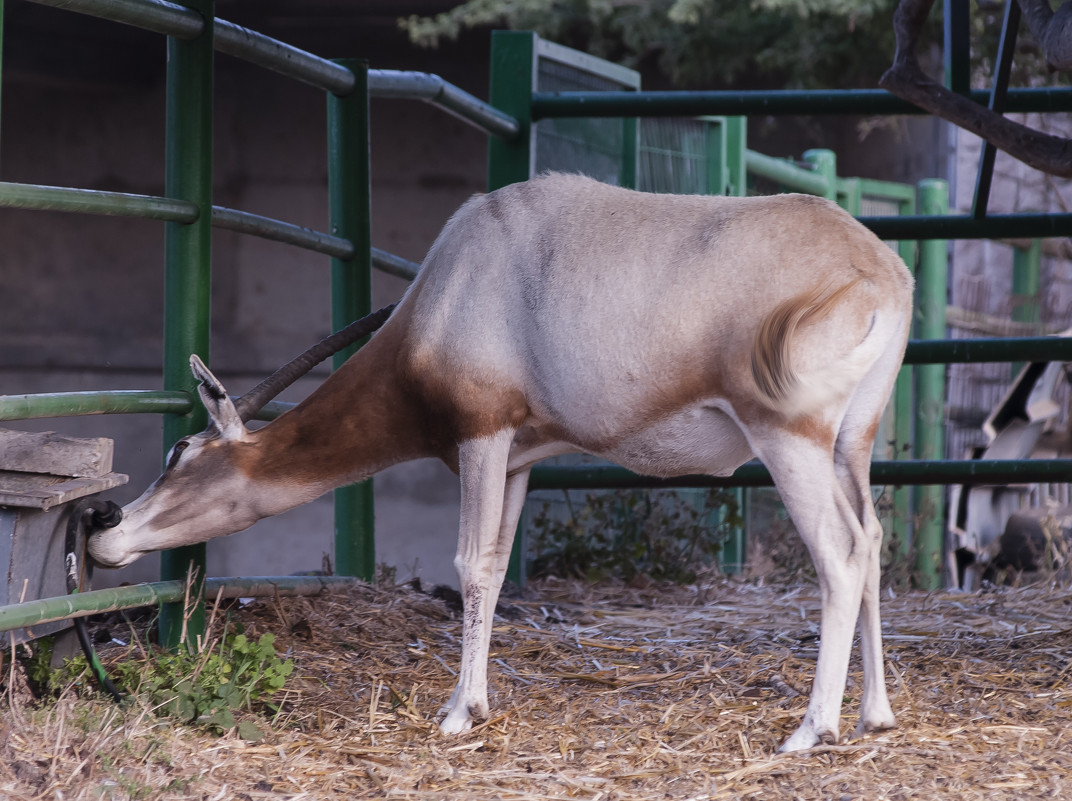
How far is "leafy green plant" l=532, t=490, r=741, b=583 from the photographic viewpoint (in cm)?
531

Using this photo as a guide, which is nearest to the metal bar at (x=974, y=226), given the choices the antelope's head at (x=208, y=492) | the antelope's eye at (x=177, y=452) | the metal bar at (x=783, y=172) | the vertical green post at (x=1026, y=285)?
the antelope's head at (x=208, y=492)

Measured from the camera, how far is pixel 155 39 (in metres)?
10.7

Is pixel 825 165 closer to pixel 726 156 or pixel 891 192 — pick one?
pixel 726 156

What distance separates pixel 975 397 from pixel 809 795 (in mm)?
7218

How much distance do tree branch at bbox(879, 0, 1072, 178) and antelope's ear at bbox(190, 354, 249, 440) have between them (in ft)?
7.02

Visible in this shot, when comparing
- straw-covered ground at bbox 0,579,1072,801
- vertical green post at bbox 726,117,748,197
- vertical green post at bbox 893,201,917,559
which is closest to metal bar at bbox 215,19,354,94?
straw-covered ground at bbox 0,579,1072,801

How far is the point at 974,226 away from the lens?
440 cm

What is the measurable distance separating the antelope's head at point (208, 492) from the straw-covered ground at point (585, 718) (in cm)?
38

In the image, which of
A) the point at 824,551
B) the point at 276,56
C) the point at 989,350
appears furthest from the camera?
the point at 989,350

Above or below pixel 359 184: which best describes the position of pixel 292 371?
below

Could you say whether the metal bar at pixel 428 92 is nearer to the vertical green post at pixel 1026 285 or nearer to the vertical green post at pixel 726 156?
the vertical green post at pixel 726 156

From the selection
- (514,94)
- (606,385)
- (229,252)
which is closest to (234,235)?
(229,252)

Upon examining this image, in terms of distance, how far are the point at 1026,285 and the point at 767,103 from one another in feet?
16.8

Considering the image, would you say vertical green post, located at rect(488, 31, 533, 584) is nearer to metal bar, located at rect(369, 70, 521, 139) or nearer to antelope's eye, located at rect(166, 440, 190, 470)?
metal bar, located at rect(369, 70, 521, 139)
